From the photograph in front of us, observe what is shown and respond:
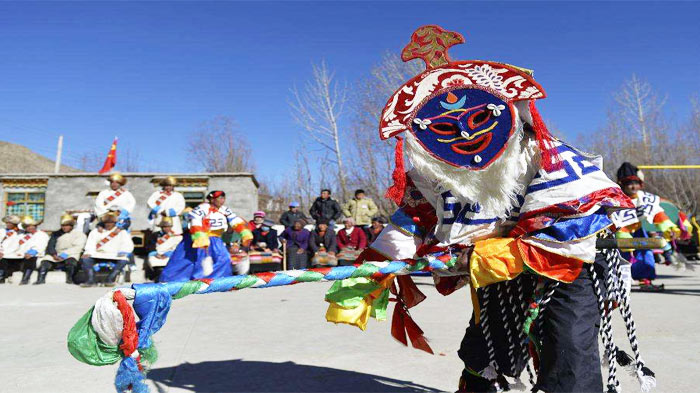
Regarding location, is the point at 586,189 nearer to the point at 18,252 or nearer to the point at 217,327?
the point at 217,327

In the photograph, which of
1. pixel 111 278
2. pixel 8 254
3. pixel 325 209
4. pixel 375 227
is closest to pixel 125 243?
pixel 111 278

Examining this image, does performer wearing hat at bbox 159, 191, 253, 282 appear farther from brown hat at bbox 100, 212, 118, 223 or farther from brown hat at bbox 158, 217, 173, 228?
brown hat at bbox 100, 212, 118, 223

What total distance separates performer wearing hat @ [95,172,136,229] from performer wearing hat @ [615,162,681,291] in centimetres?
881

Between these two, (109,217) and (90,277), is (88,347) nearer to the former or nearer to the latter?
(90,277)

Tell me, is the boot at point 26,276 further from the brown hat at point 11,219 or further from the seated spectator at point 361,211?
the seated spectator at point 361,211

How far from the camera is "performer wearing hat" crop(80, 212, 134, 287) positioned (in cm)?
916

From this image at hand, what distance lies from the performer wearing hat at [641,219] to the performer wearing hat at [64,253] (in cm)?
957

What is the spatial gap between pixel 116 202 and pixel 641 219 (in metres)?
9.48

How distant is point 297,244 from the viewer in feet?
35.8

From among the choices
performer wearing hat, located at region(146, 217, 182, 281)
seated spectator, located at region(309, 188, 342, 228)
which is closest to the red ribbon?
performer wearing hat, located at region(146, 217, 182, 281)

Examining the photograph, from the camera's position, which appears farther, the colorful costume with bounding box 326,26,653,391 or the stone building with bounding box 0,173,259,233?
the stone building with bounding box 0,173,259,233

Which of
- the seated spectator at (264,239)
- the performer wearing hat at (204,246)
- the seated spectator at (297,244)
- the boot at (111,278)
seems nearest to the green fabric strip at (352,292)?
the performer wearing hat at (204,246)

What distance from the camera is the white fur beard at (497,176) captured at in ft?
7.14

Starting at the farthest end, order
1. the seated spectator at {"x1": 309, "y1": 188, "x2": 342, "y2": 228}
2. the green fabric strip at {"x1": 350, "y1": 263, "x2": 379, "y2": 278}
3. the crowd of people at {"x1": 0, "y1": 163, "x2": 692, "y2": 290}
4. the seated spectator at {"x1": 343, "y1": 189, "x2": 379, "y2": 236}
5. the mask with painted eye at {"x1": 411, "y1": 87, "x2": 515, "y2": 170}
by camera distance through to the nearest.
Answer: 1. the seated spectator at {"x1": 309, "y1": 188, "x2": 342, "y2": 228}
2. the seated spectator at {"x1": 343, "y1": 189, "x2": 379, "y2": 236}
3. the crowd of people at {"x1": 0, "y1": 163, "x2": 692, "y2": 290}
4. the mask with painted eye at {"x1": 411, "y1": 87, "x2": 515, "y2": 170}
5. the green fabric strip at {"x1": 350, "y1": 263, "x2": 379, "y2": 278}
